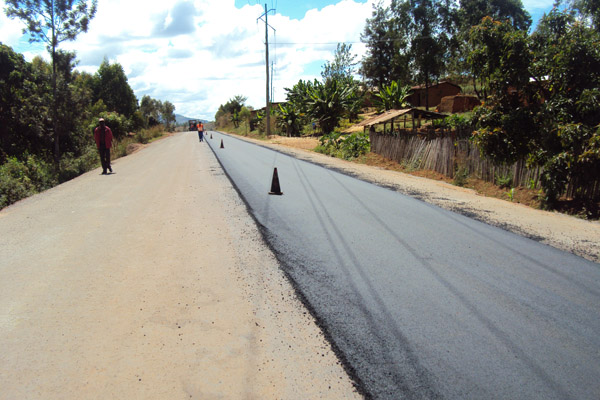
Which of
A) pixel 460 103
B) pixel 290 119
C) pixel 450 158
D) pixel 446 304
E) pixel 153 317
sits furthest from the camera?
pixel 290 119

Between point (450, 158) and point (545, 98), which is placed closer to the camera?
point (545, 98)

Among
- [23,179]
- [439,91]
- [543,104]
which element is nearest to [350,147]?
[543,104]

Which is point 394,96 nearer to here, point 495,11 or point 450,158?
point 450,158

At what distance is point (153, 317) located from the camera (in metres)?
3.87

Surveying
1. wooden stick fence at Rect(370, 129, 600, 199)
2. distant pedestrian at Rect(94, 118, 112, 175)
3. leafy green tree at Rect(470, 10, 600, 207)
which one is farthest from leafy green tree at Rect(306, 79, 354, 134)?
leafy green tree at Rect(470, 10, 600, 207)

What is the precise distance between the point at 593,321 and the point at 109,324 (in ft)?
14.6

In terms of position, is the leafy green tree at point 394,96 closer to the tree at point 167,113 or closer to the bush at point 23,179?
the bush at point 23,179

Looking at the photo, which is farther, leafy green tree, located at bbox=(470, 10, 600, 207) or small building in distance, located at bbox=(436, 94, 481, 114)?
small building in distance, located at bbox=(436, 94, 481, 114)

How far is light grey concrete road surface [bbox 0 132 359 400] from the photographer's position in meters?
2.88

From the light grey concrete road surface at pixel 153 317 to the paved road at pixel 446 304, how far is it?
0.35 m

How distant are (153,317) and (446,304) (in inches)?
113

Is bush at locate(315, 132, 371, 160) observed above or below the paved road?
above

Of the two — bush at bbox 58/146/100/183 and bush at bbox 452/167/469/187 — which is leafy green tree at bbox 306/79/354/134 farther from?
bush at bbox 452/167/469/187

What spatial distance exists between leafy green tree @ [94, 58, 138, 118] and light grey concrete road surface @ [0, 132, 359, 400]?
4536 cm
